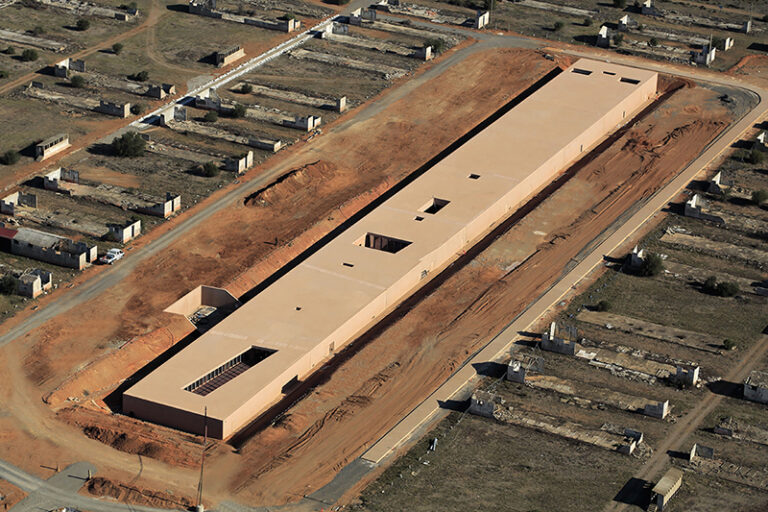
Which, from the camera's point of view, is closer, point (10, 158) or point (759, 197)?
point (759, 197)

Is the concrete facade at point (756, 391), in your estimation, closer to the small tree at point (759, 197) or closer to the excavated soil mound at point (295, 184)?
the small tree at point (759, 197)

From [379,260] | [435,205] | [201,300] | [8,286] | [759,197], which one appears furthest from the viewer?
[759,197]

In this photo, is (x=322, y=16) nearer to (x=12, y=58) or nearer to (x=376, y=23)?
(x=376, y=23)

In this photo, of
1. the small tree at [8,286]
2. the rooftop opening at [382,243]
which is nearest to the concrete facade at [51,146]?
the small tree at [8,286]

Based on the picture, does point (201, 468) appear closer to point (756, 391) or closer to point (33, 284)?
point (33, 284)

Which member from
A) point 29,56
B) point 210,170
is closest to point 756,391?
point 210,170

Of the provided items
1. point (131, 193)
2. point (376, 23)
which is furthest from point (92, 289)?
point (376, 23)
